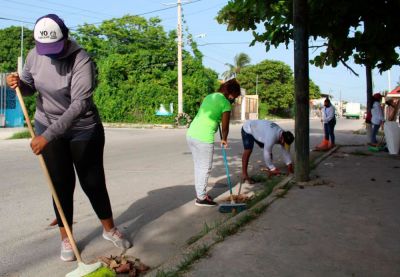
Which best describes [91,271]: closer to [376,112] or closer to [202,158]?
[202,158]

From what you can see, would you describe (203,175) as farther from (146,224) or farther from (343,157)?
(343,157)

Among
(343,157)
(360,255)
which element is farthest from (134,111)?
(360,255)

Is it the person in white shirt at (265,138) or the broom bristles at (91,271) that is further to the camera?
the person in white shirt at (265,138)

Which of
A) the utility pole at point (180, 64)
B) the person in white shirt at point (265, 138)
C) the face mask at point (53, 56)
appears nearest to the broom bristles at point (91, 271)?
the face mask at point (53, 56)

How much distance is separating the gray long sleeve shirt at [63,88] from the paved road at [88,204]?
117 cm

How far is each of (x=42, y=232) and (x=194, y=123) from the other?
7.16ft

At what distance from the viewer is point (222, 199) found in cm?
617

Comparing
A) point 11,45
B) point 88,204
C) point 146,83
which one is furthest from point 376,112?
point 11,45

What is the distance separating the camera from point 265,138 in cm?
742

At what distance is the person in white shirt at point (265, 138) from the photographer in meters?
7.41

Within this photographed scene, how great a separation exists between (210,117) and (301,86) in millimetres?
2069

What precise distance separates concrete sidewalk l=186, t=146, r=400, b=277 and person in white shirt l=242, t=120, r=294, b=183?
104cm

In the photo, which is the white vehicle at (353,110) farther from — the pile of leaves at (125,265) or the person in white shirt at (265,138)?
the pile of leaves at (125,265)

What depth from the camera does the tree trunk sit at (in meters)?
6.83
